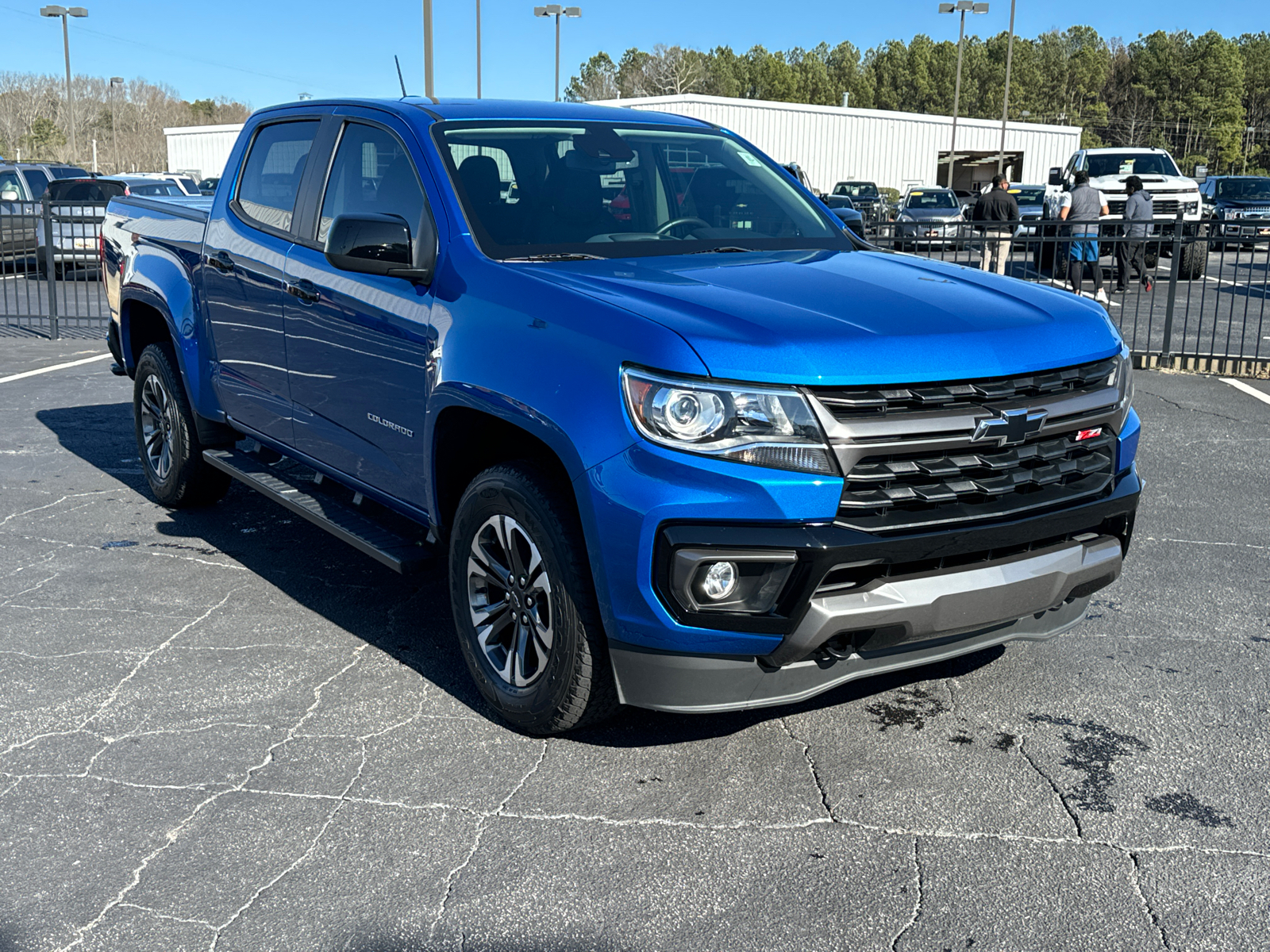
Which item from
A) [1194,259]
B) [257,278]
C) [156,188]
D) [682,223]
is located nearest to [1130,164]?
[1194,259]

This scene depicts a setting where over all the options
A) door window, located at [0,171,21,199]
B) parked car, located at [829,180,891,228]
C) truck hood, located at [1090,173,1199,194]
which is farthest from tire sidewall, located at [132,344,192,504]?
truck hood, located at [1090,173,1199,194]

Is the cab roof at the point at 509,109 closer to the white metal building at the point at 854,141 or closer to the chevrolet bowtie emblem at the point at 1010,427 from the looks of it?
the chevrolet bowtie emblem at the point at 1010,427

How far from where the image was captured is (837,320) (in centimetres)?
334

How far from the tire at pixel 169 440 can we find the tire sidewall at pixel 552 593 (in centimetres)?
263

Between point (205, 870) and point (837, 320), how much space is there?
2.20 metres

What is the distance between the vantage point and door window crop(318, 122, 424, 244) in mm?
4352

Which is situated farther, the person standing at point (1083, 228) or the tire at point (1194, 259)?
the person standing at point (1083, 228)

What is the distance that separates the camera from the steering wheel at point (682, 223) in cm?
448

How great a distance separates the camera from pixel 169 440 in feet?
20.5

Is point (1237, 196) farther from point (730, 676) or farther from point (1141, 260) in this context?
point (730, 676)

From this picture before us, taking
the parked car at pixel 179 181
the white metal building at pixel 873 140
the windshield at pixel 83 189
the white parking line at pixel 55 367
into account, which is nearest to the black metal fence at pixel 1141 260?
the white parking line at pixel 55 367

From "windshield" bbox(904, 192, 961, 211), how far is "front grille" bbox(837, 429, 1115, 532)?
3027 cm

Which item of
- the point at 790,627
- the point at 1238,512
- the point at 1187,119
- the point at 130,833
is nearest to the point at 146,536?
the point at 130,833

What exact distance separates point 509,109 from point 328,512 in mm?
1740
